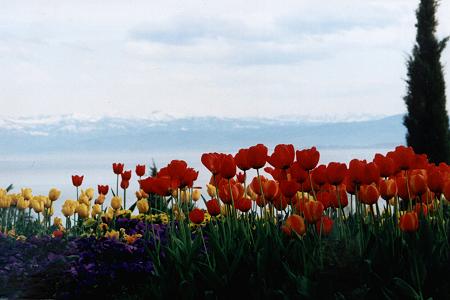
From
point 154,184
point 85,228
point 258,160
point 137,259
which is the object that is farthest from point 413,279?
point 85,228

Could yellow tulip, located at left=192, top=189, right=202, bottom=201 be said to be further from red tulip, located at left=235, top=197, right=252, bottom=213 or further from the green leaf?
the green leaf

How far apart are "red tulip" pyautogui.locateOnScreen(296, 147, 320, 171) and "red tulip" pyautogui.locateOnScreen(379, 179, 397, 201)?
1.52 ft

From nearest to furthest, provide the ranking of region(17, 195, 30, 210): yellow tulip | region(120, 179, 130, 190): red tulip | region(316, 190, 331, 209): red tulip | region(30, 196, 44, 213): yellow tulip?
region(316, 190, 331, 209): red tulip
region(120, 179, 130, 190): red tulip
region(30, 196, 44, 213): yellow tulip
region(17, 195, 30, 210): yellow tulip

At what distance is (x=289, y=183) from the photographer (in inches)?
178

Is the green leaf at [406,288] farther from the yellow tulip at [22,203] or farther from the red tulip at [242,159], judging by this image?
the yellow tulip at [22,203]

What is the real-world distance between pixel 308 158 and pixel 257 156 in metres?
0.32

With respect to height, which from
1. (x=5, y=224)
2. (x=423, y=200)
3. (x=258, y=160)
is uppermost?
(x=258, y=160)

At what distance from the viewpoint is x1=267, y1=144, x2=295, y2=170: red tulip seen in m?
4.53

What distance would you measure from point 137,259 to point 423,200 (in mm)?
2819

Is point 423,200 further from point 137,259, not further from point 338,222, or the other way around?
point 137,259

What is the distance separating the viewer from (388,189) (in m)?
4.51

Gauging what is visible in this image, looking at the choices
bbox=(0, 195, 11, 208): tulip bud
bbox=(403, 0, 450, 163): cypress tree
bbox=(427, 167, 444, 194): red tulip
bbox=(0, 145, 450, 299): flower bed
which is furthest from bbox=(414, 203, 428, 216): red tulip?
bbox=(403, 0, 450, 163): cypress tree

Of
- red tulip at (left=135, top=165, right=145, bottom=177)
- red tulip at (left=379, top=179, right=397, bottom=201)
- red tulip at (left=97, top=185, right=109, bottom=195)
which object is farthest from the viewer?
red tulip at (left=97, top=185, right=109, bottom=195)

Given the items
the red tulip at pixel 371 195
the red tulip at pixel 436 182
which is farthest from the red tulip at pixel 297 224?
the red tulip at pixel 436 182
